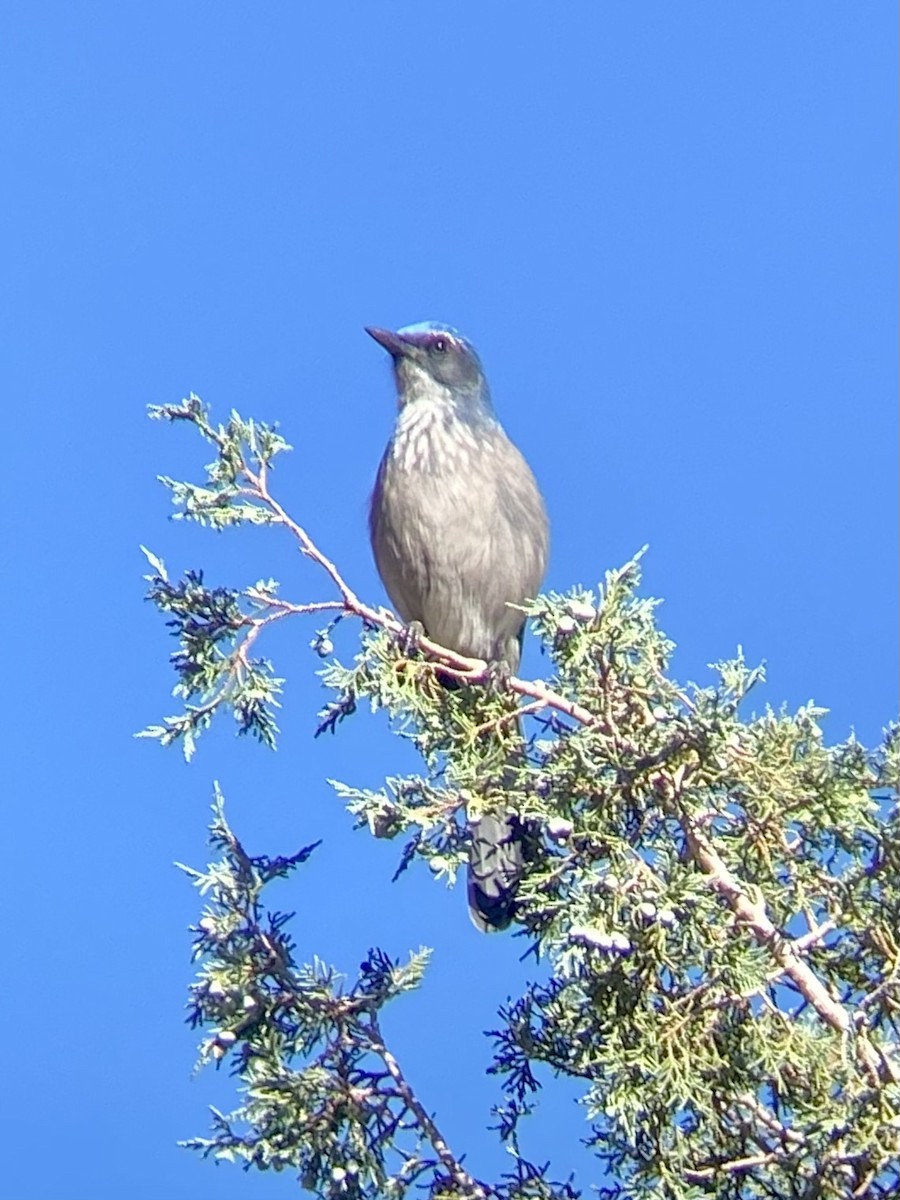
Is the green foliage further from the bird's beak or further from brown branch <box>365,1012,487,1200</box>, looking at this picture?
the bird's beak

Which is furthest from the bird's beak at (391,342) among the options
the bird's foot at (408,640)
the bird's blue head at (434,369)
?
the bird's foot at (408,640)

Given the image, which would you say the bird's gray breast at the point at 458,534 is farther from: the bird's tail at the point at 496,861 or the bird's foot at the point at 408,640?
the bird's foot at the point at 408,640

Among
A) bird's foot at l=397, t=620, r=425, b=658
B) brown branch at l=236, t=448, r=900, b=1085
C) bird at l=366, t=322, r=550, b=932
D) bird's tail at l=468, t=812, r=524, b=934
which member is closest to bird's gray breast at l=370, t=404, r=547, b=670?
bird at l=366, t=322, r=550, b=932

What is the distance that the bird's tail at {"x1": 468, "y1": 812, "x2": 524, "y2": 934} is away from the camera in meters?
3.54

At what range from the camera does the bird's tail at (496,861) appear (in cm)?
354

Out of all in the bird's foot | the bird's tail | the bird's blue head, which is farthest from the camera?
the bird's blue head

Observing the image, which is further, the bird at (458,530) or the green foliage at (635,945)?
the bird at (458,530)

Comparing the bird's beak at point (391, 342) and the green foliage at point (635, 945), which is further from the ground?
the bird's beak at point (391, 342)

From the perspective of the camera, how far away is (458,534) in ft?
17.4

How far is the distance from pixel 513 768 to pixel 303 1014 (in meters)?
0.68

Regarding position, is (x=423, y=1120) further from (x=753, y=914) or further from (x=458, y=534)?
(x=458, y=534)

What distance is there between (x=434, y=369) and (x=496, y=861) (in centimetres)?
259

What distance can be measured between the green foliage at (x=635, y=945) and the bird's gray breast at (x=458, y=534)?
1696mm

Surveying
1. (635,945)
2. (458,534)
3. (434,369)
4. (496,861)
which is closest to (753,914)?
(635,945)
